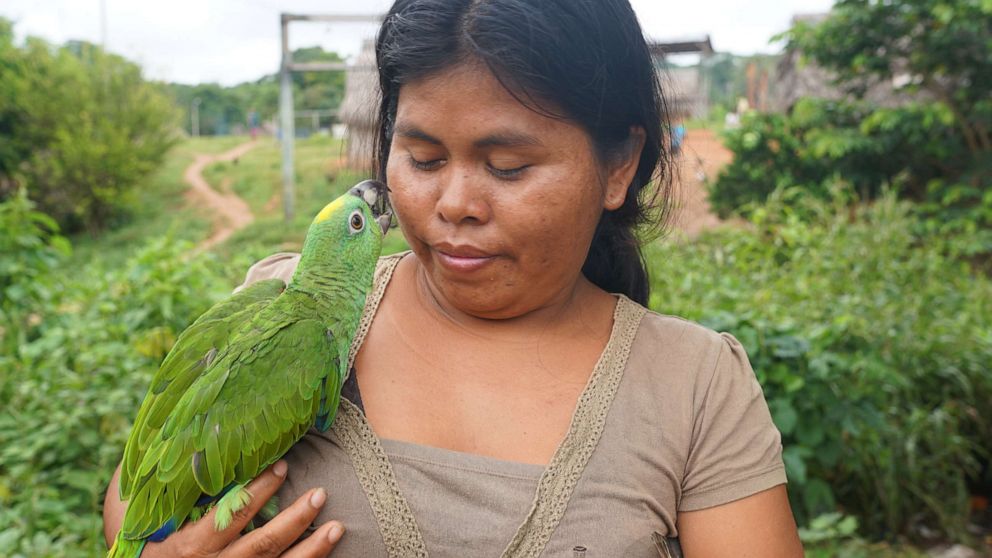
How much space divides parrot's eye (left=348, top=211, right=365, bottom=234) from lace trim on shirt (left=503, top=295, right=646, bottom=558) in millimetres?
509

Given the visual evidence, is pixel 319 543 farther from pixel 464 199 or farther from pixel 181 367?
pixel 464 199

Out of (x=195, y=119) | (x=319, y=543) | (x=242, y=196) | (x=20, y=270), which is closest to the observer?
(x=319, y=543)

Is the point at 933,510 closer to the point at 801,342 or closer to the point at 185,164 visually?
the point at 801,342

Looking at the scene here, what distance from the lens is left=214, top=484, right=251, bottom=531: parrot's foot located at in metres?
1.27

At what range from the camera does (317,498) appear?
1280 millimetres

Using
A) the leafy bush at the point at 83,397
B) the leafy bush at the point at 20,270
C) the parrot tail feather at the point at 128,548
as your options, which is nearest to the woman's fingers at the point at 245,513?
the parrot tail feather at the point at 128,548

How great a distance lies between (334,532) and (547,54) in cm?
87

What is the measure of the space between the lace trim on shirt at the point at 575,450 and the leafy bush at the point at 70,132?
19184 millimetres

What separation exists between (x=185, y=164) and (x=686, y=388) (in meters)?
27.6

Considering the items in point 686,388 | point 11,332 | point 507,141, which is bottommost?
point 11,332

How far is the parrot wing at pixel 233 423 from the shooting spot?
1.26 meters

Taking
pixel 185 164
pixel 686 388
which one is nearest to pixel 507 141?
pixel 686 388

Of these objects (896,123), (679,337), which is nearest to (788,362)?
(679,337)

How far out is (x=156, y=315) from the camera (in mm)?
3445
